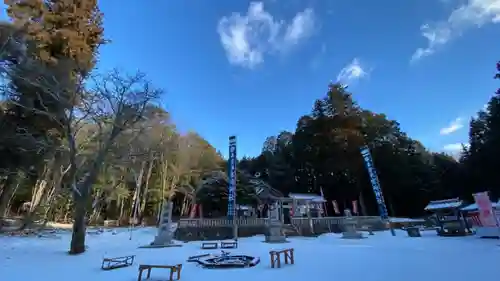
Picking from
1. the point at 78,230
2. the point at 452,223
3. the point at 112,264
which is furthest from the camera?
the point at 452,223

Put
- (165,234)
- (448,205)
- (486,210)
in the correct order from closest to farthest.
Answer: (486,210), (165,234), (448,205)

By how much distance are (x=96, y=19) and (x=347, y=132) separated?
81.5 ft

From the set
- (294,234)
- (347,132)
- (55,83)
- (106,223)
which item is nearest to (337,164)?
(347,132)

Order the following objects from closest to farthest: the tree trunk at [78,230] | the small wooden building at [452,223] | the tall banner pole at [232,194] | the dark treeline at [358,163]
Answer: the tree trunk at [78,230]
the small wooden building at [452,223]
the tall banner pole at [232,194]
the dark treeline at [358,163]

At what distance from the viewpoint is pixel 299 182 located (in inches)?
1361

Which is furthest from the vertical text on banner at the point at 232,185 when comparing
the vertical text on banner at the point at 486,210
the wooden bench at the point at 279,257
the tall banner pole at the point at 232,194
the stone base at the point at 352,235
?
the vertical text on banner at the point at 486,210

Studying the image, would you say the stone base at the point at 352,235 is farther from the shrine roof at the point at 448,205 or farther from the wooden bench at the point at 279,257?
the wooden bench at the point at 279,257

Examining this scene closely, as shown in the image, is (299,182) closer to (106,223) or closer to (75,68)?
(106,223)

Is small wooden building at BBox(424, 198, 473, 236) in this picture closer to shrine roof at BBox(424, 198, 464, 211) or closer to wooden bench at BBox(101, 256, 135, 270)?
shrine roof at BBox(424, 198, 464, 211)

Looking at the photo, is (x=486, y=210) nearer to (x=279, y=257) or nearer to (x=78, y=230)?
(x=279, y=257)

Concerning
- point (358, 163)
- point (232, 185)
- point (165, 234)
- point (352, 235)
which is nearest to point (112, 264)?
point (165, 234)

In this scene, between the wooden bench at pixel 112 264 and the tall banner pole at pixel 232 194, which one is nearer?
the wooden bench at pixel 112 264

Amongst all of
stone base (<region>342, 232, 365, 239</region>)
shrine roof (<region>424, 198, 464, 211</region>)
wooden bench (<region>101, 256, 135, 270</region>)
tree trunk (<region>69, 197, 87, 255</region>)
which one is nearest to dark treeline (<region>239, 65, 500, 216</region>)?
shrine roof (<region>424, 198, 464, 211</region>)

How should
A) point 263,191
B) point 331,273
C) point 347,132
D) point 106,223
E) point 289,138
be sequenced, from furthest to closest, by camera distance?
point 289,138 < point 347,132 < point 106,223 < point 263,191 < point 331,273
